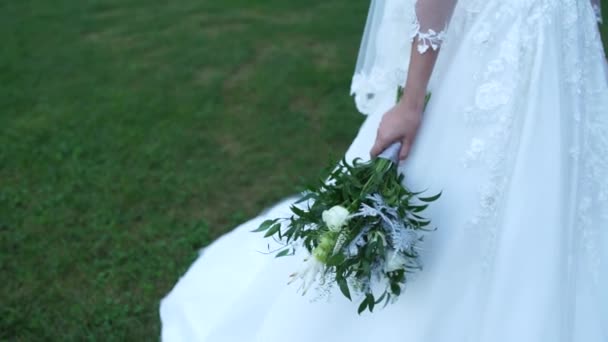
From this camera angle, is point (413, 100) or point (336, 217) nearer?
point (336, 217)

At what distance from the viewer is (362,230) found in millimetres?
1510

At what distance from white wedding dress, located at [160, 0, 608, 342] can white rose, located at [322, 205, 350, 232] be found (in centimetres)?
39

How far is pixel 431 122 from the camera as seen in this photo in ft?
5.80

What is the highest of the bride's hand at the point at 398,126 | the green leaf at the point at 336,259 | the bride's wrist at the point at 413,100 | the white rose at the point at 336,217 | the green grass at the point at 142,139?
the bride's wrist at the point at 413,100

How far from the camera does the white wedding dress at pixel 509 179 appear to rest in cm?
161

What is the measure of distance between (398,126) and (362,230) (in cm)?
39

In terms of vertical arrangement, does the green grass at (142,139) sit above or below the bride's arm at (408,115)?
below

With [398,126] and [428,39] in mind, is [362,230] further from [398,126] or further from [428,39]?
[428,39]

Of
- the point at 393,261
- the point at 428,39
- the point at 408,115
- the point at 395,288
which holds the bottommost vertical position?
the point at 395,288

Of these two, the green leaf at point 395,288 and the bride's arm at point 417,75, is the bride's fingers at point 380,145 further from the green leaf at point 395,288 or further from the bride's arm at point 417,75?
the green leaf at point 395,288

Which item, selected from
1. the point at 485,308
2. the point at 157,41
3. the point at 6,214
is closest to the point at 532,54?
the point at 485,308

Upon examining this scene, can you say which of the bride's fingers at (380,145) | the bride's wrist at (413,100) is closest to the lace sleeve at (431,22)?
the bride's wrist at (413,100)

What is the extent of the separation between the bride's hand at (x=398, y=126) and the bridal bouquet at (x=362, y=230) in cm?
9

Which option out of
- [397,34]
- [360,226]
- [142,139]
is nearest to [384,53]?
[397,34]
